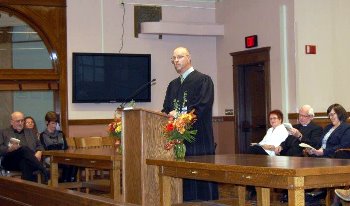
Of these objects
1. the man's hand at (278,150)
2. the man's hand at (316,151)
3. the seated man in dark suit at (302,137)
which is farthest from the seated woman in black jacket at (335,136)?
the man's hand at (278,150)

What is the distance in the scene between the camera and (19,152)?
7680mm

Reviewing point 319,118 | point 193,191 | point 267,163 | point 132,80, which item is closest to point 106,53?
point 132,80

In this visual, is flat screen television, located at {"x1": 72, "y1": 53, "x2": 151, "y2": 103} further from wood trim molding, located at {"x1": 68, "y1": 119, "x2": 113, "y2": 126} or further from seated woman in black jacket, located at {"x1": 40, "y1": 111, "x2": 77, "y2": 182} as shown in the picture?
seated woman in black jacket, located at {"x1": 40, "y1": 111, "x2": 77, "y2": 182}

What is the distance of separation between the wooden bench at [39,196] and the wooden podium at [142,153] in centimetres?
157

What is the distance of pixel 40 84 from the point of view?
1007 centimetres

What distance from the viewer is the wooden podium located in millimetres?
4832

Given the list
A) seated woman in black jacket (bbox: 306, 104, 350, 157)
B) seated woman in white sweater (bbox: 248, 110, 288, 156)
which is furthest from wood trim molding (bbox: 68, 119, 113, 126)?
seated woman in black jacket (bbox: 306, 104, 350, 157)

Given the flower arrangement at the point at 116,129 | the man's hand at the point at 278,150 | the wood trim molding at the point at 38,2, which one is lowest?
the man's hand at the point at 278,150

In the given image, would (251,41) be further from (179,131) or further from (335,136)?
(179,131)

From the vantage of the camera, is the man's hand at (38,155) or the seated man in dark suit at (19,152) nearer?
the seated man in dark suit at (19,152)

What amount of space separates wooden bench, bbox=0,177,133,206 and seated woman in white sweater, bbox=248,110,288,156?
4300mm

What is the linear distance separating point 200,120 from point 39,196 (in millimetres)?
2598

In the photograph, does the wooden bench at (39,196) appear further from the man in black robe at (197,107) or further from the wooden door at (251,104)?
the wooden door at (251,104)

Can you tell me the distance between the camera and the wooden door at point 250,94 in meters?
9.81
